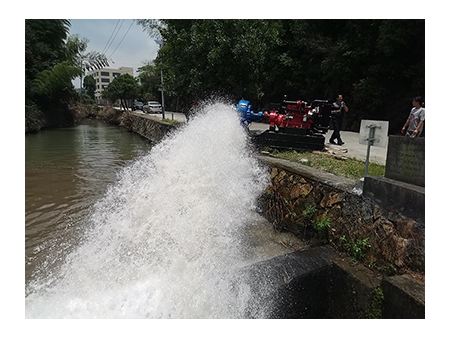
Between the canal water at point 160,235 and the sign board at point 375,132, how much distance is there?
200 centimetres

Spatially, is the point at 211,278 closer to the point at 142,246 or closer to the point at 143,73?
the point at 142,246

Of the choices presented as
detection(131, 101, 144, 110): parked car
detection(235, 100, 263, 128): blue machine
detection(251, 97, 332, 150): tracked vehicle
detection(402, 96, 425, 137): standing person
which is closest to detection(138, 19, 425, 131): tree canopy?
detection(235, 100, 263, 128): blue machine

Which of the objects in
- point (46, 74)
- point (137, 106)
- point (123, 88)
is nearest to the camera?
point (46, 74)

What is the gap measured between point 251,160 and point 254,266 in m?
3.30

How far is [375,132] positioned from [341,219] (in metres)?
1.29

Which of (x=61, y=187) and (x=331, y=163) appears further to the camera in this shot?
(x=61, y=187)

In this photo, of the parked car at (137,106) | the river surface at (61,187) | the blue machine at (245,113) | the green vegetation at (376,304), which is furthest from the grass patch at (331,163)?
the parked car at (137,106)

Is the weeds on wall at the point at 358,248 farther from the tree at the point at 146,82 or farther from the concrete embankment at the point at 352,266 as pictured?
the tree at the point at 146,82

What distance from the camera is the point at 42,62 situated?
23016mm

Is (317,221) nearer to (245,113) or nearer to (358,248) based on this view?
(358,248)

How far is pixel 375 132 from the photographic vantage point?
4.16 metres

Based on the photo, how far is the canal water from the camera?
3578 millimetres

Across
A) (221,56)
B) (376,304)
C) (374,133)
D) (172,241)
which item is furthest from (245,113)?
(376,304)

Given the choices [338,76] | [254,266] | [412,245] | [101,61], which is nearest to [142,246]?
[254,266]
